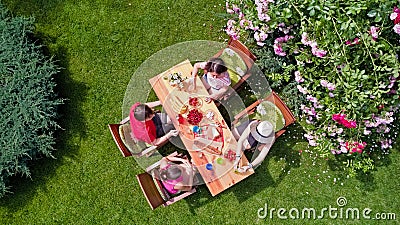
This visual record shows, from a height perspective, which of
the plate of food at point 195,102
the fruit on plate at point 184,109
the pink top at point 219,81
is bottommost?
the fruit on plate at point 184,109

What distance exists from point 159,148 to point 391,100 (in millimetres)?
3341

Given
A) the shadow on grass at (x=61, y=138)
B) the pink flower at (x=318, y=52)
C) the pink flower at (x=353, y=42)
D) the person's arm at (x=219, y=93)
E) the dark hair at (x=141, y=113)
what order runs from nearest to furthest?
the pink flower at (x=353, y=42)
the pink flower at (x=318, y=52)
the dark hair at (x=141, y=113)
the person's arm at (x=219, y=93)
the shadow on grass at (x=61, y=138)

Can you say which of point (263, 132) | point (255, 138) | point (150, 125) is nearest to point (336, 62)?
point (263, 132)

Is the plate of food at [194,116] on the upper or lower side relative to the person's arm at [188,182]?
upper

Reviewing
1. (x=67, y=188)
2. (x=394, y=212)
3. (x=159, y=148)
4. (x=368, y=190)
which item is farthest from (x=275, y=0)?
(x=67, y=188)

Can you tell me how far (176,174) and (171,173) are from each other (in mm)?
70

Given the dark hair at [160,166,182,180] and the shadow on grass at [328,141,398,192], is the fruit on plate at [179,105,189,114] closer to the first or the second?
the dark hair at [160,166,182,180]

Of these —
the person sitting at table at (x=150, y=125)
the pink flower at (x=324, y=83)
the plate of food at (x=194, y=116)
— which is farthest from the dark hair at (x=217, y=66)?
the pink flower at (x=324, y=83)

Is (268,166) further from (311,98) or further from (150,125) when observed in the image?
(150,125)

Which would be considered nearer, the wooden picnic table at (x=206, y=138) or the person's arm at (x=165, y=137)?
the wooden picnic table at (x=206, y=138)

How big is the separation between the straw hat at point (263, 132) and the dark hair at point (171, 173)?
1.14 meters

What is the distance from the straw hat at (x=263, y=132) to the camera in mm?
5441

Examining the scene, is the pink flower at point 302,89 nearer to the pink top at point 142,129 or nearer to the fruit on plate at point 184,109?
the fruit on plate at point 184,109

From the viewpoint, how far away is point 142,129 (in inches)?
218
